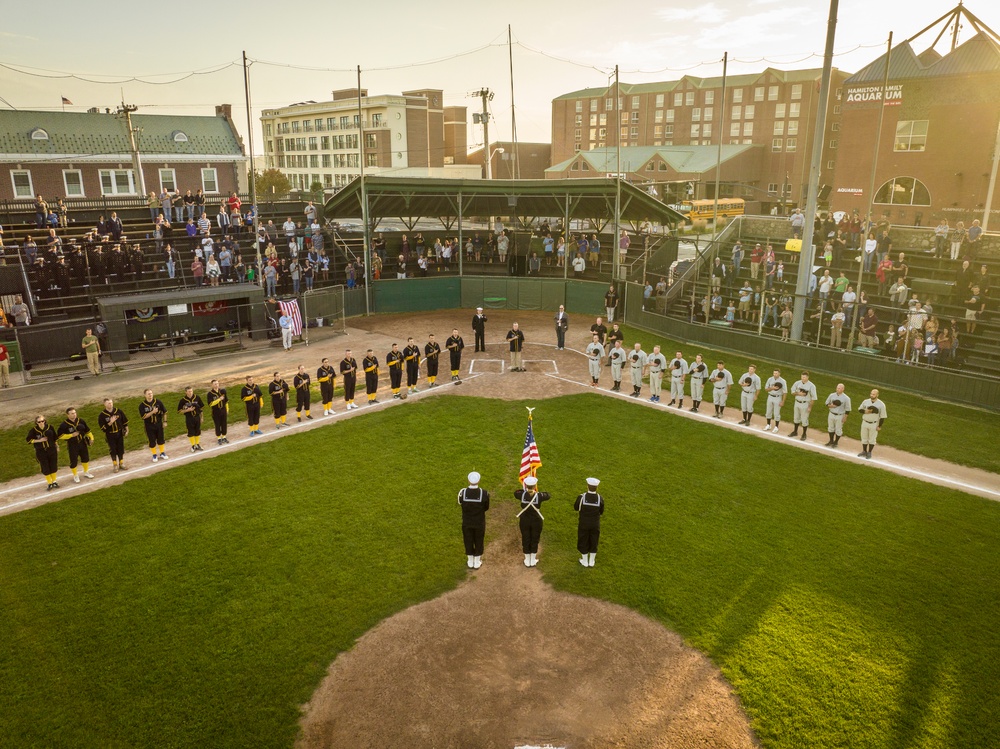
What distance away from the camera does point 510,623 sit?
11125 mm

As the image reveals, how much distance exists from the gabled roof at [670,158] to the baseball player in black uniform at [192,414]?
68732mm

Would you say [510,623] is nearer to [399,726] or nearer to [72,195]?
[399,726]

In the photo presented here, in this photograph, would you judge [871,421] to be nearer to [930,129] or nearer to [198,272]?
[198,272]

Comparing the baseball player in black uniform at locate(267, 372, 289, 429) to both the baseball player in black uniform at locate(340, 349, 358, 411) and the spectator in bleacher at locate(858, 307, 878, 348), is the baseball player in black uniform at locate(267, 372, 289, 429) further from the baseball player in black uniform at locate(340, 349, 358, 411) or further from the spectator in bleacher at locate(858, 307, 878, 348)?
the spectator in bleacher at locate(858, 307, 878, 348)

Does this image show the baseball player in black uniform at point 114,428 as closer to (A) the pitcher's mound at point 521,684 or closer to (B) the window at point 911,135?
(A) the pitcher's mound at point 521,684

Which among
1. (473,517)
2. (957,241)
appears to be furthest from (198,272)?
(957,241)

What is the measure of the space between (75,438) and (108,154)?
4378 centimetres

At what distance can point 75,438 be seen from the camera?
16.0 meters

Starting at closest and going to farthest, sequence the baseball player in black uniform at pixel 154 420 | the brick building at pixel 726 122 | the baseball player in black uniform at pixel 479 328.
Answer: the baseball player in black uniform at pixel 154 420 < the baseball player in black uniform at pixel 479 328 < the brick building at pixel 726 122

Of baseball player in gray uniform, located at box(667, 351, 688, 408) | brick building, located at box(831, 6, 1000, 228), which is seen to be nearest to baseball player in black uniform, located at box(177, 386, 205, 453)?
baseball player in gray uniform, located at box(667, 351, 688, 408)

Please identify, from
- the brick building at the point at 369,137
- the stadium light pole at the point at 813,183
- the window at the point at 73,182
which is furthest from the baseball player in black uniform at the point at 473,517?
the brick building at the point at 369,137

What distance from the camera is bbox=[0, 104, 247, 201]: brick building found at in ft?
159

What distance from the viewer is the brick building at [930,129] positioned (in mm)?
38781

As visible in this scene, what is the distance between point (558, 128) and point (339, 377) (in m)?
105
